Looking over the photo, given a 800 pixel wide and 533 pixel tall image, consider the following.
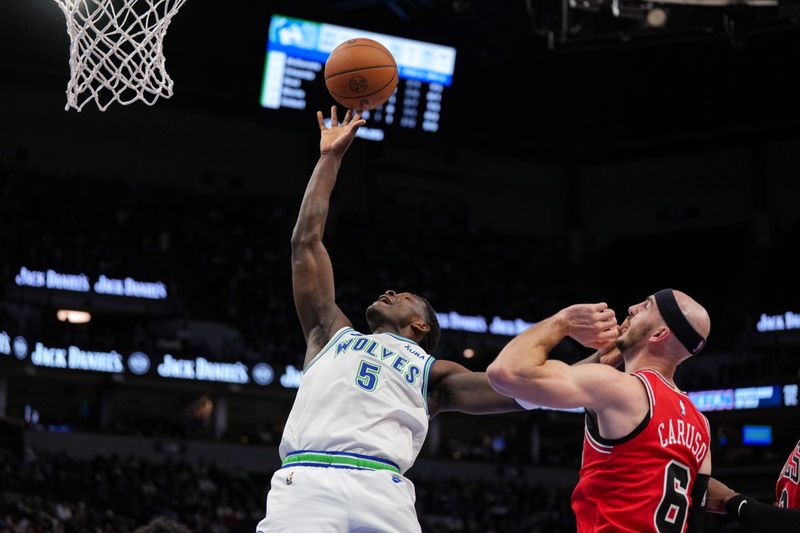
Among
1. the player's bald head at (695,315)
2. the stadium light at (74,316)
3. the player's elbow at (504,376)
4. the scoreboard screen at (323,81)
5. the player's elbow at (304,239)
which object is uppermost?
the scoreboard screen at (323,81)

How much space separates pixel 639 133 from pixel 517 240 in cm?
477

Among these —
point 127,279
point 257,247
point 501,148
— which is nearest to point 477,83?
point 501,148

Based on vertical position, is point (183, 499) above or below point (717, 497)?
below

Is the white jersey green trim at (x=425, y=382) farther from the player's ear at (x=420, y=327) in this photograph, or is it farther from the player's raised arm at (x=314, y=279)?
the player's raised arm at (x=314, y=279)

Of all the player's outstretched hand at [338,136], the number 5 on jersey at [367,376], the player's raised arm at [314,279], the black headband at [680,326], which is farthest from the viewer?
the player's outstretched hand at [338,136]

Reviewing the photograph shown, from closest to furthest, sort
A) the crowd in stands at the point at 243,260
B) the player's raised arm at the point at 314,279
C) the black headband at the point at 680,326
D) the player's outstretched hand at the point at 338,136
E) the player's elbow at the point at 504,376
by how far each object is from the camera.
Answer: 1. the player's elbow at the point at 504,376
2. the black headband at the point at 680,326
3. the player's raised arm at the point at 314,279
4. the player's outstretched hand at the point at 338,136
5. the crowd in stands at the point at 243,260

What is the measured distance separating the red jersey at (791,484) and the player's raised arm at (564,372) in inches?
64.4

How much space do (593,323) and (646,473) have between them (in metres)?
0.59

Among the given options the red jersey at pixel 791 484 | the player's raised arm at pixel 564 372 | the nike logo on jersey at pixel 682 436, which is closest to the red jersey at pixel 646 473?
the nike logo on jersey at pixel 682 436

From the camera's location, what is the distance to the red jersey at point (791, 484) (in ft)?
17.3

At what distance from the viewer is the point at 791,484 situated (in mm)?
5332

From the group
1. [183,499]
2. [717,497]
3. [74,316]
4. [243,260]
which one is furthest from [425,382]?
[243,260]

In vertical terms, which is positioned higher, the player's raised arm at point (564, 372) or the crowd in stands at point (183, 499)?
the player's raised arm at point (564, 372)

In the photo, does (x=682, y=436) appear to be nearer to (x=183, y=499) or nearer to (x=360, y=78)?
(x=360, y=78)
